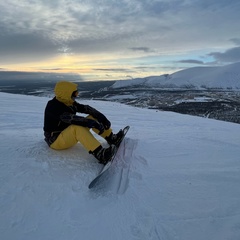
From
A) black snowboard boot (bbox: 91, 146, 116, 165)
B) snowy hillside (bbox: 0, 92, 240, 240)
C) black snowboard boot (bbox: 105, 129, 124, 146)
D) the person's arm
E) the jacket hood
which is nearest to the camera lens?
snowy hillside (bbox: 0, 92, 240, 240)

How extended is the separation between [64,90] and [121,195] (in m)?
2.02

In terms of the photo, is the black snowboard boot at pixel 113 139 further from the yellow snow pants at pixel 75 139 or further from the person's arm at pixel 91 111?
the yellow snow pants at pixel 75 139

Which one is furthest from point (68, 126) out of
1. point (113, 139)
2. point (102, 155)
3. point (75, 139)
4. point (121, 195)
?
point (121, 195)

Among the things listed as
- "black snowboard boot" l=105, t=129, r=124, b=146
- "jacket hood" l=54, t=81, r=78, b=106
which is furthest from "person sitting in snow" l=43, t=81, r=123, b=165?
"black snowboard boot" l=105, t=129, r=124, b=146

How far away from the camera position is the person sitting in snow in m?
4.53

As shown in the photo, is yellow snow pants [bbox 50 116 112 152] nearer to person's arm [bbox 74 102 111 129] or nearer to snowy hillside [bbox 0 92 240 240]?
snowy hillside [bbox 0 92 240 240]

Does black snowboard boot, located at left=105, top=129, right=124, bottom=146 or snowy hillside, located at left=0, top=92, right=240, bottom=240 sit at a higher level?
black snowboard boot, located at left=105, top=129, right=124, bottom=146

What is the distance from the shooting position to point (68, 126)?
486cm

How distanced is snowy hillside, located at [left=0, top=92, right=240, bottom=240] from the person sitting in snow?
0.21 meters

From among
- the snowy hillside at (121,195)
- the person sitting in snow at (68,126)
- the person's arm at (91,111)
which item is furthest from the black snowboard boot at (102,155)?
the person's arm at (91,111)

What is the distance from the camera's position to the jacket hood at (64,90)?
15.6 feet

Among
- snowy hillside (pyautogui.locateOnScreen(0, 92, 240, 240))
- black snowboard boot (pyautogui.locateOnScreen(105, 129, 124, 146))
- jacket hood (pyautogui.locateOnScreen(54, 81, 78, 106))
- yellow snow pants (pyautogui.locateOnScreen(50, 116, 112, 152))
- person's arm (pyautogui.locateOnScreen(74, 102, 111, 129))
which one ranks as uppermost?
jacket hood (pyautogui.locateOnScreen(54, 81, 78, 106))

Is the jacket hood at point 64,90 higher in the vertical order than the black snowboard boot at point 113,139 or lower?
higher

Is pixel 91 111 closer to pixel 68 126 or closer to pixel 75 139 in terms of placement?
pixel 68 126
